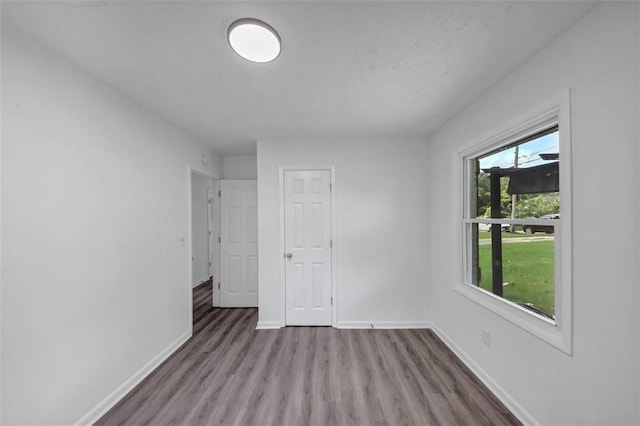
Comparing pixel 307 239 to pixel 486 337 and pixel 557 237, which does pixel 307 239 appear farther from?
pixel 557 237

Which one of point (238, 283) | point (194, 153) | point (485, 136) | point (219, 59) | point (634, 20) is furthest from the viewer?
point (238, 283)

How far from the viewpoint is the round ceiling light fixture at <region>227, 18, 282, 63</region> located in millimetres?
1184

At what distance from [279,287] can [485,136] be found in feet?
8.78

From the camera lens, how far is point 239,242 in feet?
11.9

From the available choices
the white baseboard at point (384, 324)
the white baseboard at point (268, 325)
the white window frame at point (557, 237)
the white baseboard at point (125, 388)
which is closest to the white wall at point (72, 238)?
the white baseboard at point (125, 388)

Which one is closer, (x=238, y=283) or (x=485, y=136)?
(x=485, y=136)

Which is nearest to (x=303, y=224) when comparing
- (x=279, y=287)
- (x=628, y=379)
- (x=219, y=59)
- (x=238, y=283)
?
(x=279, y=287)

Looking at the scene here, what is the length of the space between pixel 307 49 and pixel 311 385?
2.44m

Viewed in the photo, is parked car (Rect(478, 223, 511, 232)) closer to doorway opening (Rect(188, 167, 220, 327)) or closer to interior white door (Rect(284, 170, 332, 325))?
interior white door (Rect(284, 170, 332, 325))

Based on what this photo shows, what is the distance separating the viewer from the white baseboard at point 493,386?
1552 millimetres

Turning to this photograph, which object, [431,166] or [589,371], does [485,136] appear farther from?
[589,371]

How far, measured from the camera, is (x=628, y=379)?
3.38ft

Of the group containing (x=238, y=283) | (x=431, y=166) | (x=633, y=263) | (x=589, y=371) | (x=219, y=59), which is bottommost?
(x=238, y=283)

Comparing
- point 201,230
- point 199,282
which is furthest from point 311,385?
point 201,230
